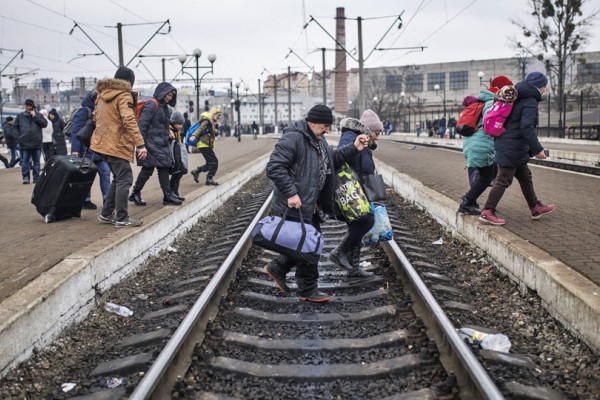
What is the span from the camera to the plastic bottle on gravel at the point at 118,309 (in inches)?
219

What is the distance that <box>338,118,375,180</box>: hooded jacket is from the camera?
5.89m

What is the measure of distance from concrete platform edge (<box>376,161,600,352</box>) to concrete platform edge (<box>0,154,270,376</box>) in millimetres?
3609

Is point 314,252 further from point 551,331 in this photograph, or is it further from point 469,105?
point 469,105

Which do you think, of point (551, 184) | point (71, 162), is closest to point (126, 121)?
point (71, 162)

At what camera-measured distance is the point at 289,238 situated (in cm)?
526

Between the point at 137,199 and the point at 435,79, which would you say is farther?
the point at 435,79

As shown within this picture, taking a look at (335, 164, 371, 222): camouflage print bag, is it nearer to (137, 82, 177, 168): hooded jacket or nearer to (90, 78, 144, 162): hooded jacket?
(90, 78, 144, 162): hooded jacket

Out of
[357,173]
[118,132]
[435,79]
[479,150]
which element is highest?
[435,79]

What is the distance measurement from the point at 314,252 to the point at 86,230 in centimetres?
352

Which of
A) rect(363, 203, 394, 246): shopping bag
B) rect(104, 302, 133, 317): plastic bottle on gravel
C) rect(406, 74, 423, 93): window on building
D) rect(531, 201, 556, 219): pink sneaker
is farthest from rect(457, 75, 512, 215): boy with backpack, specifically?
rect(406, 74, 423, 93): window on building

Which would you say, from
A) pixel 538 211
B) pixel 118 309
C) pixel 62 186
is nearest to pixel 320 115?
pixel 118 309

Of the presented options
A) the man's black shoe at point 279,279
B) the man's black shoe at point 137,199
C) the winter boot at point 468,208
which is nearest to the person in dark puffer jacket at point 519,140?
the winter boot at point 468,208

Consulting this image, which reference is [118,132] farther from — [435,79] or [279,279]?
[435,79]

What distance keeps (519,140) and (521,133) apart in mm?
90
